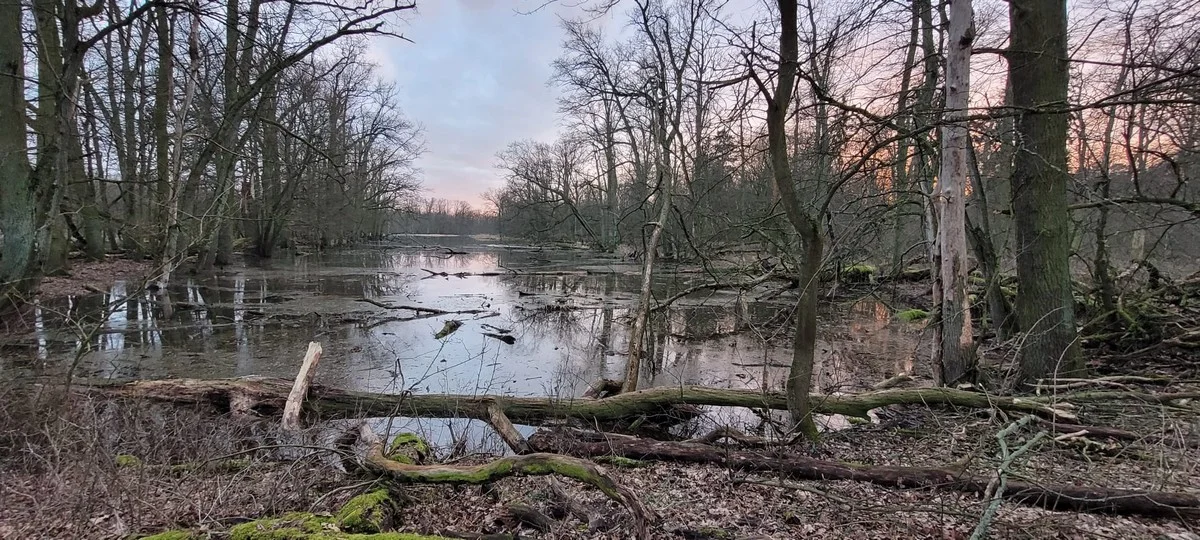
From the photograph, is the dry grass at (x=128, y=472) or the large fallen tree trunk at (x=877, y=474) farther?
the large fallen tree trunk at (x=877, y=474)

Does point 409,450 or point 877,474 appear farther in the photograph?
point 409,450

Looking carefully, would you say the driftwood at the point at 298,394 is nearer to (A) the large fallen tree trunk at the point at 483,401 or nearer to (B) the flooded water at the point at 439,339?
(A) the large fallen tree trunk at the point at 483,401

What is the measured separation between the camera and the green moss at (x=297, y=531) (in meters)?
2.43

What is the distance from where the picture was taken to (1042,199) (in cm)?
560

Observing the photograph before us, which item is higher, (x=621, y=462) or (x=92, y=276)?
(x=92, y=276)

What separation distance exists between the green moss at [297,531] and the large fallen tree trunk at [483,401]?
280 centimetres

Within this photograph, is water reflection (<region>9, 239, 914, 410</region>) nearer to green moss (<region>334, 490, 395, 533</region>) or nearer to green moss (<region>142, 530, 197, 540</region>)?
green moss (<region>142, 530, 197, 540</region>)

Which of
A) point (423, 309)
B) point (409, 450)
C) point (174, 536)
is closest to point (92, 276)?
point (423, 309)

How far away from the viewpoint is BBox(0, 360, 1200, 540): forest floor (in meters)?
2.81

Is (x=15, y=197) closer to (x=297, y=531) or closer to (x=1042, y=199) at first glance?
(x=297, y=531)

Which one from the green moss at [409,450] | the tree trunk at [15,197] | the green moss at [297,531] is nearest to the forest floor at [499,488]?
the green moss at [297,531]

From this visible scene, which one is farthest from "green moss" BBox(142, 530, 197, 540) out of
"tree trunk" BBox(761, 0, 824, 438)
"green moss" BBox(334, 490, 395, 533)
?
"tree trunk" BBox(761, 0, 824, 438)

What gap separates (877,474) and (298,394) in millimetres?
5319

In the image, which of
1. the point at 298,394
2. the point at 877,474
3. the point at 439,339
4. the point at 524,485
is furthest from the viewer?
the point at 439,339
